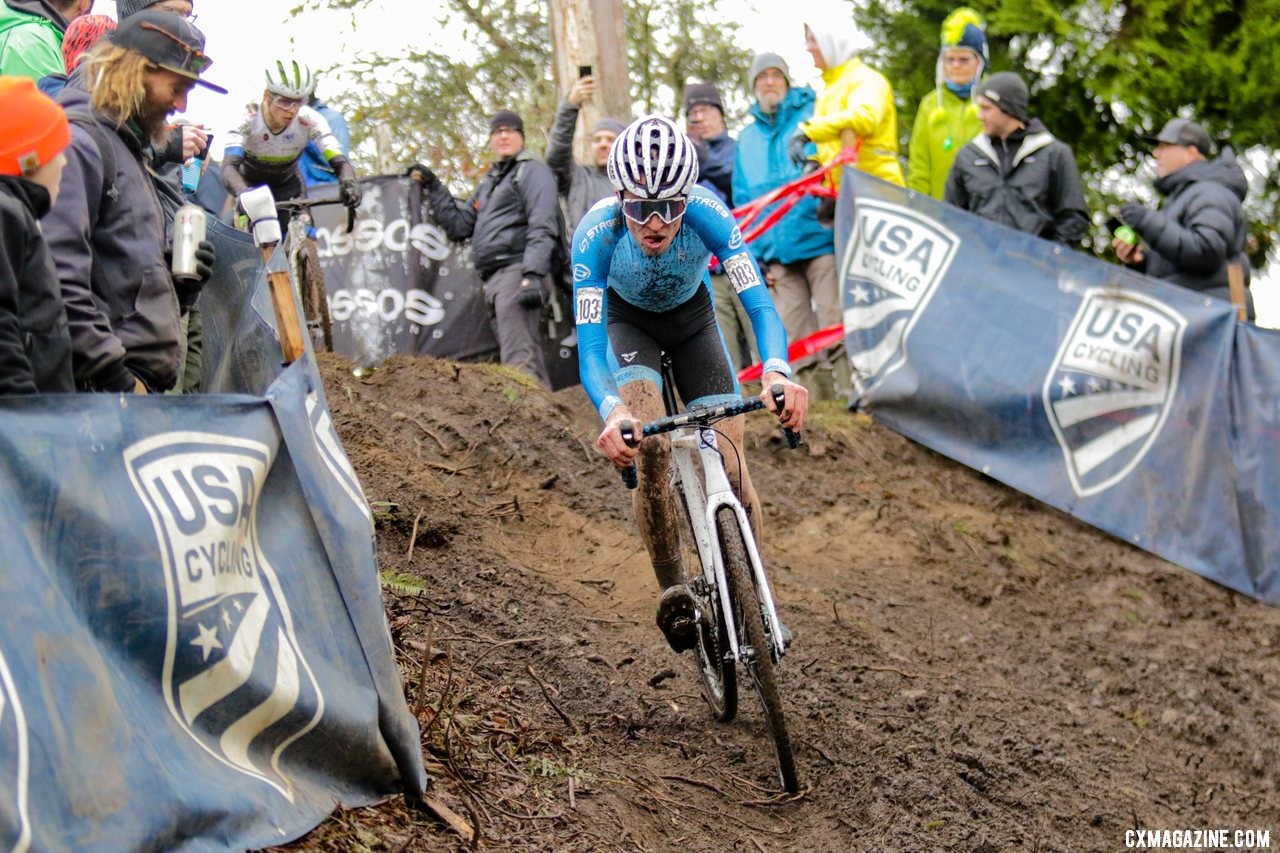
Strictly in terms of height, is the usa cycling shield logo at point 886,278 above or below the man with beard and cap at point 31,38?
below

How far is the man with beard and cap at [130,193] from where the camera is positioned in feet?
15.1

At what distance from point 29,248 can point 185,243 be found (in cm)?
112

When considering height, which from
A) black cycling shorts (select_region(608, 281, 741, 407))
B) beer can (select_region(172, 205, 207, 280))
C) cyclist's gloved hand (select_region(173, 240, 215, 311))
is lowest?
black cycling shorts (select_region(608, 281, 741, 407))

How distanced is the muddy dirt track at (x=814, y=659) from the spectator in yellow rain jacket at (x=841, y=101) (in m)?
2.13

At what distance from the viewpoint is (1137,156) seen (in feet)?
41.1

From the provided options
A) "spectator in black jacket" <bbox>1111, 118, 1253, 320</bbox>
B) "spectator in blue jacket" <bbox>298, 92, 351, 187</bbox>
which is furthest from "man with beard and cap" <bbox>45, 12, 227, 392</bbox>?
"spectator in black jacket" <bbox>1111, 118, 1253, 320</bbox>

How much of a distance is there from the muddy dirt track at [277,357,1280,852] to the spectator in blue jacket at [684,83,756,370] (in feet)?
2.91

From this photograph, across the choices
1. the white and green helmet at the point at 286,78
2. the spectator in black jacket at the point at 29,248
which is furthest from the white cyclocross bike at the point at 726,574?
the white and green helmet at the point at 286,78

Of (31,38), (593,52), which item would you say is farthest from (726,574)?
(593,52)

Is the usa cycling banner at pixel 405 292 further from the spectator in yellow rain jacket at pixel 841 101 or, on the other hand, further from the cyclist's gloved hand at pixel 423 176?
the spectator in yellow rain jacket at pixel 841 101

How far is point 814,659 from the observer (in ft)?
23.8

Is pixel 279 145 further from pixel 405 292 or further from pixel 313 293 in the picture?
pixel 405 292

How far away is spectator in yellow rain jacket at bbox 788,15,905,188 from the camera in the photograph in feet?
33.0

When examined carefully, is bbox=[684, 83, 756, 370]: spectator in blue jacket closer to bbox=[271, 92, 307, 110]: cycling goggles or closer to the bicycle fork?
bbox=[271, 92, 307, 110]: cycling goggles
